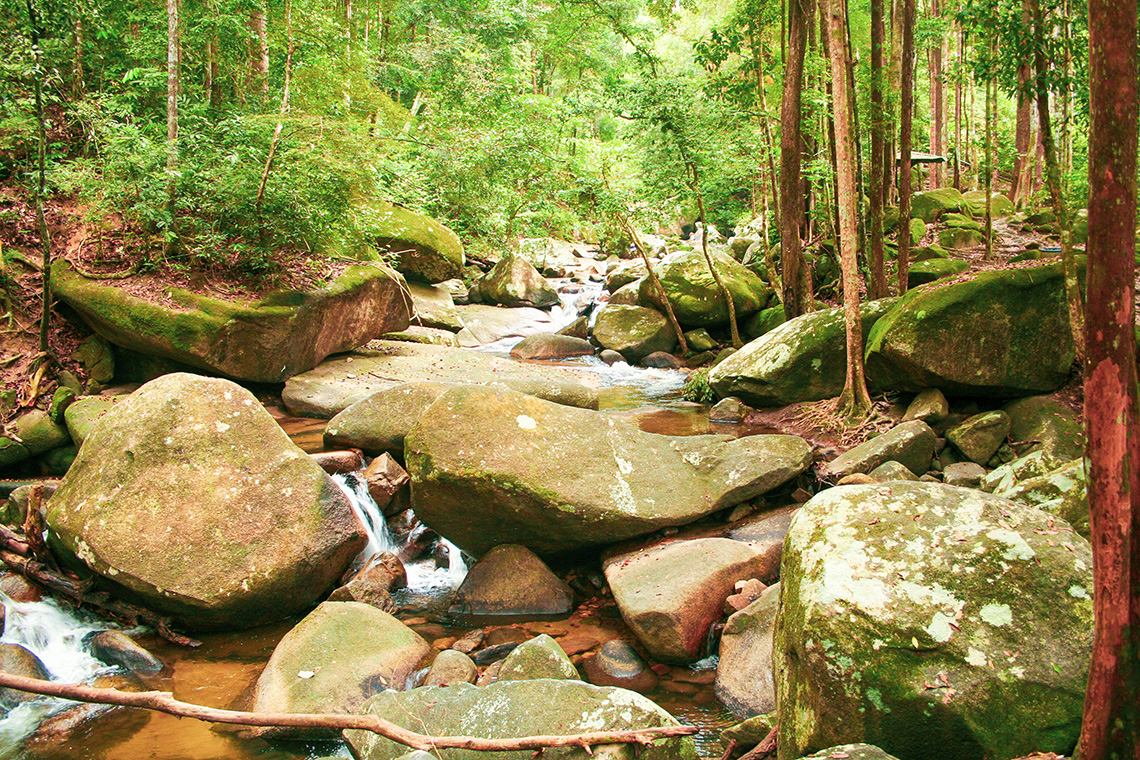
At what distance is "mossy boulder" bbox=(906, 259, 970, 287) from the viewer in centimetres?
1149

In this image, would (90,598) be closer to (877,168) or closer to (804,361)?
(804,361)

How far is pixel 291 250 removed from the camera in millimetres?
10117

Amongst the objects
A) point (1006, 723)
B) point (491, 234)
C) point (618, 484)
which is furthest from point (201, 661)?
point (491, 234)

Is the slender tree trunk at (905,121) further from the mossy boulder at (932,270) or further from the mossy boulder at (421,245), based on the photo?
the mossy boulder at (421,245)

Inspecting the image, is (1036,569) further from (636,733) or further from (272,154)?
(272,154)

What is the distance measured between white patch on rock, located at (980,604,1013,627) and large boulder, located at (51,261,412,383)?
8724 millimetres

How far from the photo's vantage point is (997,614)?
284 centimetres

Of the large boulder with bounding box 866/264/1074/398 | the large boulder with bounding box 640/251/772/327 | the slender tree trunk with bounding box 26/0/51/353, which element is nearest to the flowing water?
the slender tree trunk with bounding box 26/0/51/353

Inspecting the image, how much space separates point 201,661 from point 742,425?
7.04 m

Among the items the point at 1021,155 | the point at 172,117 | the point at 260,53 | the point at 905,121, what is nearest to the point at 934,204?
the point at 1021,155

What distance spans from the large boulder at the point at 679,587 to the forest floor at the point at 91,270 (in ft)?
10.9

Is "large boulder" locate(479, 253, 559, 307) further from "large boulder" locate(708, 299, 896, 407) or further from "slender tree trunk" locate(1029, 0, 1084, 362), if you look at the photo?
"slender tree trunk" locate(1029, 0, 1084, 362)

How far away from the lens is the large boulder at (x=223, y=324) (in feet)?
27.7

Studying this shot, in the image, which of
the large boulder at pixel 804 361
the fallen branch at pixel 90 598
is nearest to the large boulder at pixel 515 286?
the large boulder at pixel 804 361
